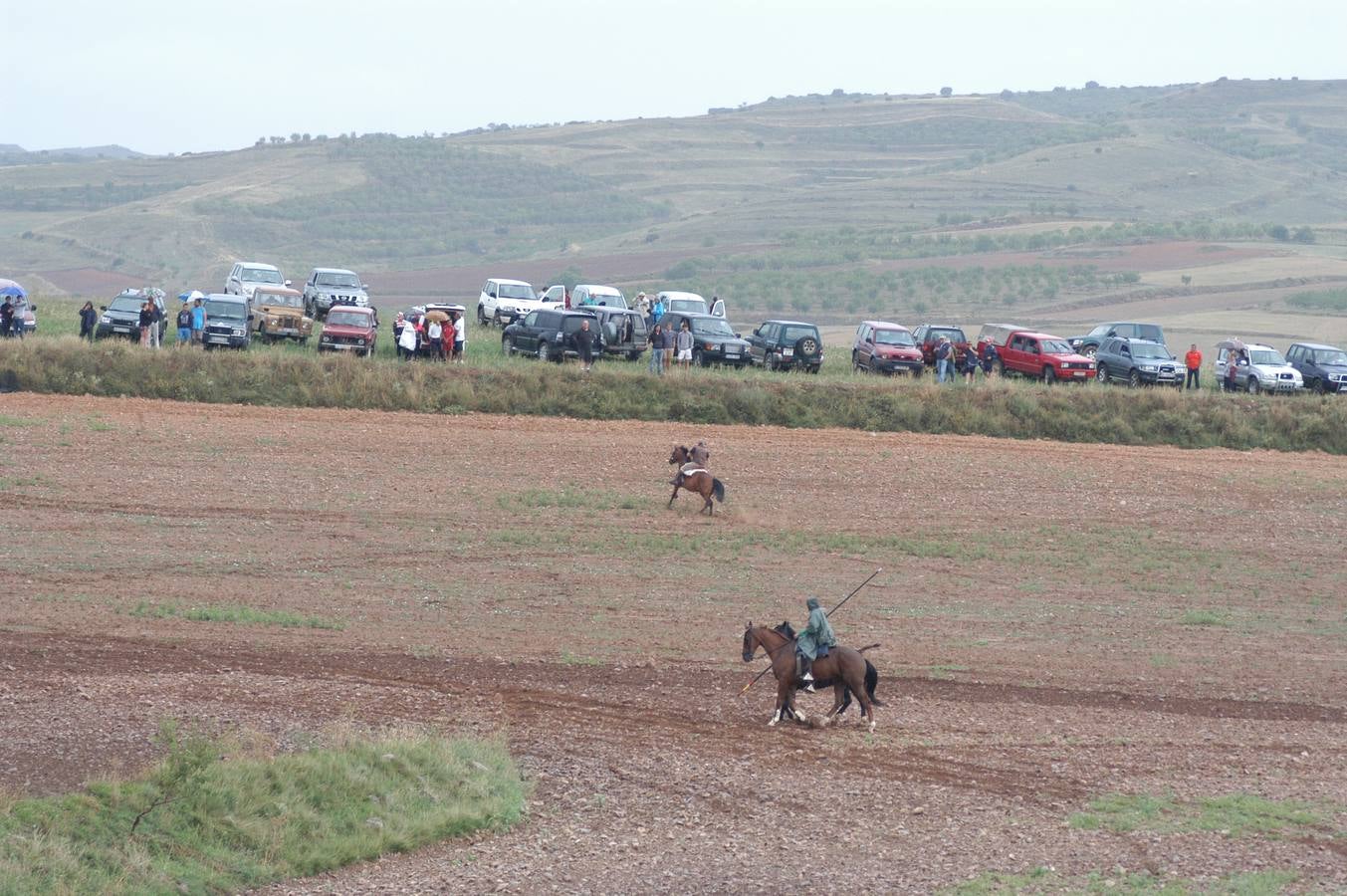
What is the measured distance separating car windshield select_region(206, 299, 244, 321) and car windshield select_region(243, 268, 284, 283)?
9380 millimetres

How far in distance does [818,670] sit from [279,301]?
30.6m

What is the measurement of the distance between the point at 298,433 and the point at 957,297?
66720 mm

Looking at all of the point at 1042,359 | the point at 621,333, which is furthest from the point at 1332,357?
the point at 621,333

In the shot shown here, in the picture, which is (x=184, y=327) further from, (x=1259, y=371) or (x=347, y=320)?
(x=1259, y=371)

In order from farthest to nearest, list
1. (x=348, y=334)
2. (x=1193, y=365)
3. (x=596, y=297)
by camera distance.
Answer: (x=596, y=297)
(x=1193, y=365)
(x=348, y=334)

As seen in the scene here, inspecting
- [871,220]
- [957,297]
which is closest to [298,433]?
[957,297]

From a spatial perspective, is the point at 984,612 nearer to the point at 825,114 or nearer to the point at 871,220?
the point at 871,220

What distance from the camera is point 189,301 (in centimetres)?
3981

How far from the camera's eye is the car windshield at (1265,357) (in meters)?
42.9

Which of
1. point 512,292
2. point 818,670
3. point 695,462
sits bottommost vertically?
point 818,670

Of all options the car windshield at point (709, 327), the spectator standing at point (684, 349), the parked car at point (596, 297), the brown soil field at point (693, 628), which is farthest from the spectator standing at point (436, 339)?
the parked car at point (596, 297)

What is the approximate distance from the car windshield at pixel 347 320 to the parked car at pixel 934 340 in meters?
15.2

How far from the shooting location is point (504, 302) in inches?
2029

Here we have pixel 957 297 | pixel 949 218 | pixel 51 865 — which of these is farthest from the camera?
pixel 949 218
